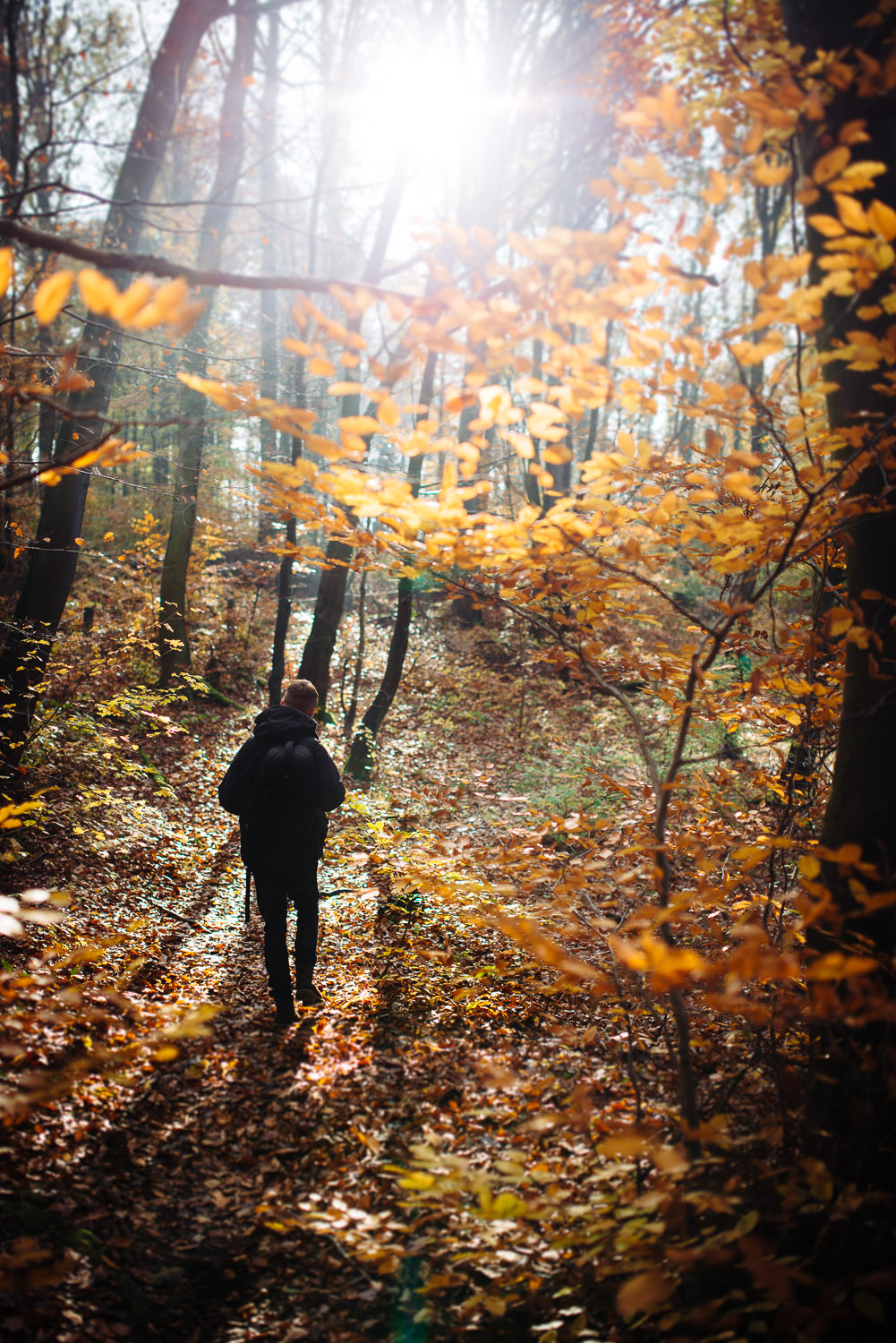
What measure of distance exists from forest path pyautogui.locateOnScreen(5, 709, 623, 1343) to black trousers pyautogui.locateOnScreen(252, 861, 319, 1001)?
30 centimetres

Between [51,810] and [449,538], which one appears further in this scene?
[51,810]

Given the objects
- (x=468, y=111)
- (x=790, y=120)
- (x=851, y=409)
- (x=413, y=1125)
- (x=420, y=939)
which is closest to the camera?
(x=790, y=120)

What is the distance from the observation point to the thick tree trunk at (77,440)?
541 centimetres

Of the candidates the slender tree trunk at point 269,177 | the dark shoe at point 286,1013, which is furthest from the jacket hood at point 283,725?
the slender tree trunk at point 269,177

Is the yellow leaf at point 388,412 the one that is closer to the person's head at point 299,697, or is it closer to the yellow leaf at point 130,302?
the yellow leaf at point 130,302

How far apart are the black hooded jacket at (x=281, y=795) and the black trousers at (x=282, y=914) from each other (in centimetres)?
7

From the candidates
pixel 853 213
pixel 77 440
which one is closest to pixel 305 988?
pixel 853 213

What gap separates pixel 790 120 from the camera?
1623 mm

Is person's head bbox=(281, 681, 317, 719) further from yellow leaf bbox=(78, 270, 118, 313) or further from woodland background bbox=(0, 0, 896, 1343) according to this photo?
yellow leaf bbox=(78, 270, 118, 313)

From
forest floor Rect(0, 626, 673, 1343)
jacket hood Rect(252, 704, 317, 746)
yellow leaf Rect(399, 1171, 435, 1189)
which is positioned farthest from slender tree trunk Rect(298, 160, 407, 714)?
yellow leaf Rect(399, 1171, 435, 1189)

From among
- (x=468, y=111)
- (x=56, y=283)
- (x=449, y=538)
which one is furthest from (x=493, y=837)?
(x=468, y=111)

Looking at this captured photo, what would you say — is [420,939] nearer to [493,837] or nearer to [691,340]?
[493,837]

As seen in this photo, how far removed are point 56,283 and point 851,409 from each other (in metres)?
2.41

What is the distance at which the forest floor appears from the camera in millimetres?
2064
